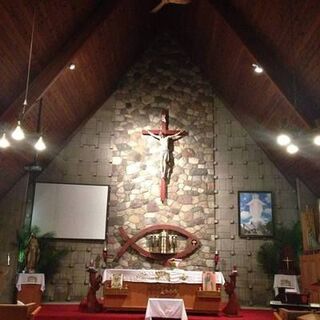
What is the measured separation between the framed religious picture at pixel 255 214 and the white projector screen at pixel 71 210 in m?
3.19

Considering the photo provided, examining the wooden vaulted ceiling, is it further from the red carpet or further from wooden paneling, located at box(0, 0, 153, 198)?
the red carpet

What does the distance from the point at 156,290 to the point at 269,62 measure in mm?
4663

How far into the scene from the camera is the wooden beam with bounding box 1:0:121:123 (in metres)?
6.90

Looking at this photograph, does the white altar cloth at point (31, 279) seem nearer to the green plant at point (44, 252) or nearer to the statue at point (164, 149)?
the green plant at point (44, 252)

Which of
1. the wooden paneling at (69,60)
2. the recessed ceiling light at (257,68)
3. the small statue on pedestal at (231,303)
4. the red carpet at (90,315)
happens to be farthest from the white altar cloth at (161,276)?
the recessed ceiling light at (257,68)

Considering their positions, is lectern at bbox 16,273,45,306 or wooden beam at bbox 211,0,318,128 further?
lectern at bbox 16,273,45,306

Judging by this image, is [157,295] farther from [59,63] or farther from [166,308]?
[59,63]

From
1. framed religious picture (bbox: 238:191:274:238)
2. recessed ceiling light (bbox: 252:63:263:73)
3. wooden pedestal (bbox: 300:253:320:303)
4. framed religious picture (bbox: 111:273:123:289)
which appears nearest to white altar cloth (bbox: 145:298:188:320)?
framed religious picture (bbox: 111:273:123:289)

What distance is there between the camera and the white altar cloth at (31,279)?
8281mm

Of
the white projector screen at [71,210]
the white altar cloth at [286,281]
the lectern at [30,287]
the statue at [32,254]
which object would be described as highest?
the white projector screen at [71,210]

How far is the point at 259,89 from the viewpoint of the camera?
27.3 ft

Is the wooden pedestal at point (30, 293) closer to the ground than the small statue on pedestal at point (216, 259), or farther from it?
closer to the ground

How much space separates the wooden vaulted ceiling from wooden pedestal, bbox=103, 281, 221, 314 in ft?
10.9

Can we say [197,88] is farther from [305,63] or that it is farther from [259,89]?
[305,63]
